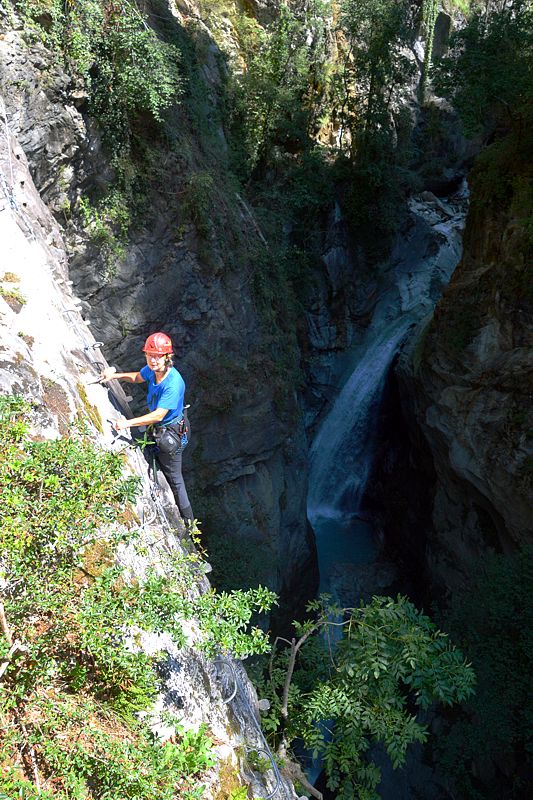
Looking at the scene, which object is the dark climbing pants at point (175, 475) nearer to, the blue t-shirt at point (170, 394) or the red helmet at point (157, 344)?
the blue t-shirt at point (170, 394)

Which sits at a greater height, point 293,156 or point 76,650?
point 293,156

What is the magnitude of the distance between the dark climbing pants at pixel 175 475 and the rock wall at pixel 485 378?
7.90 meters

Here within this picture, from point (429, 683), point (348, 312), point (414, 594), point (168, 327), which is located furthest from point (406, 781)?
point (348, 312)

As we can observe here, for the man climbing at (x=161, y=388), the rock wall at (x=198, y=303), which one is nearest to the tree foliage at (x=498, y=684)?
the rock wall at (x=198, y=303)

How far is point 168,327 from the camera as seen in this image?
423 inches

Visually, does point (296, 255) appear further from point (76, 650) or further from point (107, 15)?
point (76, 650)

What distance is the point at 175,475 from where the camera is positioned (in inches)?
220

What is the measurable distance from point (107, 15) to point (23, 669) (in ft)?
32.5

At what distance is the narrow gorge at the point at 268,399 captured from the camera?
3172mm

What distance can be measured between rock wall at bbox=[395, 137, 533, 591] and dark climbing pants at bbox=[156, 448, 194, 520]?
790 cm

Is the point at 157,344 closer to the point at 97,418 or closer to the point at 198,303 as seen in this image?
the point at 97,418

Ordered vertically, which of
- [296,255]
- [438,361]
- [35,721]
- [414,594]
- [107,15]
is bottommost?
[414,594]

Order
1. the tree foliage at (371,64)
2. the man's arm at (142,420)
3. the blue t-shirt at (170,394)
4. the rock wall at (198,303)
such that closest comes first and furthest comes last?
the man's arm at (142,420)
the blue t-shirt at (170,394)
the rock wall at (198,303)
the tree foliage at (371,64)

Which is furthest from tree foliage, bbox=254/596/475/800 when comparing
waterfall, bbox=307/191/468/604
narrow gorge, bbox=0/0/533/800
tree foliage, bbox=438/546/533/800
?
waterfall, bbox=307/191/468/604
